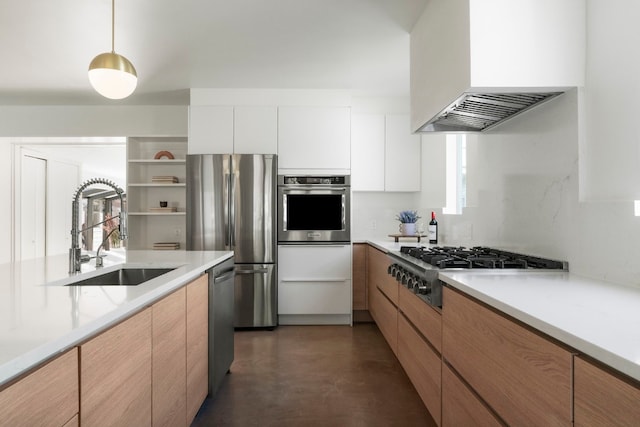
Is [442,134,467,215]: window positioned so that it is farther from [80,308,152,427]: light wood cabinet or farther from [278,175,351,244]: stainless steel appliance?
[80,308,152,427]: light wood cabinet

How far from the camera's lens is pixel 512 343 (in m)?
1.15

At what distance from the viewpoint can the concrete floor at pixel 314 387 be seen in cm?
220

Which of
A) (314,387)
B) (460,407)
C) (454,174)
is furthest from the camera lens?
(454,174)

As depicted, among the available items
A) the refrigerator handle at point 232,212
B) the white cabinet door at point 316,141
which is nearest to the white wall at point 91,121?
the refrigerator handle at point 232,212

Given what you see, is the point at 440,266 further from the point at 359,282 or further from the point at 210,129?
the point at 210,129

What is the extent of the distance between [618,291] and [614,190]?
0.48 metres

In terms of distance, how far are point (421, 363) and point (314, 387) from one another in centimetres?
84

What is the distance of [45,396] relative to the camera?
0.83 meters

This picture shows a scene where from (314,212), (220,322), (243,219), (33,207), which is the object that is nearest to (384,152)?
(314,212)

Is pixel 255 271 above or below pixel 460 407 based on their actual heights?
above

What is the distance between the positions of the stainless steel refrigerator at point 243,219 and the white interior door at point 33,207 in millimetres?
3576

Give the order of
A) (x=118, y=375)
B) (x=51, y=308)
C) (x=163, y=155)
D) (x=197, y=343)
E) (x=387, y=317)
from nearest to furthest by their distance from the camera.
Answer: (x=51, y=308) → (x=118, y=375) → (x=197, y=343) → (x=387, y=317) → (x=163, y=155)

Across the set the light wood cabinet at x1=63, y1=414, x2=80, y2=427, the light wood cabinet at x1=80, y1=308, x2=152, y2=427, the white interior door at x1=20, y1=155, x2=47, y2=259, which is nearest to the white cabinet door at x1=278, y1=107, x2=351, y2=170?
the light wood cabinet at x1=80, y1=308, x2=152, y2=427

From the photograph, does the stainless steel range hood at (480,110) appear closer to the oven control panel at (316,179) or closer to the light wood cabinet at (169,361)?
the oven control panel at (316,179)
